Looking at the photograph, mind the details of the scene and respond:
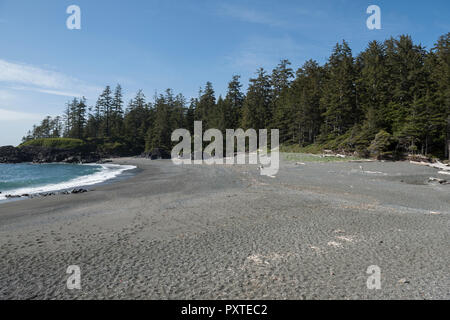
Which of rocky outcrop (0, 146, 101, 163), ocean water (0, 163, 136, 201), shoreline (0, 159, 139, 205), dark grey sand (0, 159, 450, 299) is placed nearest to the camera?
dark grey sand (0, 159, 450, 299)

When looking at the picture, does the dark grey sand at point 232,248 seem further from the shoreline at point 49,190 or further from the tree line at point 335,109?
the tree line at point 335,109

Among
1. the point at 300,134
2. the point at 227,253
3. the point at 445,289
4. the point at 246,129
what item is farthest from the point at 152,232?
the point at 246,129

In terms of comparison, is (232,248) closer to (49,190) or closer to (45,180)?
(49,190)

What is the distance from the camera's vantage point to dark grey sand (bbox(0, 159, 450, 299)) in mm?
5082

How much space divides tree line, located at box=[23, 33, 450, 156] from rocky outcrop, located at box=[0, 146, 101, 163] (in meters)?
13.9

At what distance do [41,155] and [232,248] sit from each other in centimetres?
7777

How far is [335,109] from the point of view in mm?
49344

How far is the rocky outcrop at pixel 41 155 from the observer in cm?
6291

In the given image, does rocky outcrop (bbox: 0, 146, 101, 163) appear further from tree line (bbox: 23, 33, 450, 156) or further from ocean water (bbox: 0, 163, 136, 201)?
ocean water (bbox: 0, 163, 136, 201)

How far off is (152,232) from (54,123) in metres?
115

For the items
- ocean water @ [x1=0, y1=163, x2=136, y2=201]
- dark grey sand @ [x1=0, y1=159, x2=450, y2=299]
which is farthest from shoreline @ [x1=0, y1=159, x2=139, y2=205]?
dark grey sand @ [x1=0, y1=159, x2=450, y2=299]

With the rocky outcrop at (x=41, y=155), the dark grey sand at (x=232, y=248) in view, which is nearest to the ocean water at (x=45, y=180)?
the dark grey sand at (x=232, y=248)

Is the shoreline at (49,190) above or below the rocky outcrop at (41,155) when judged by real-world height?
below

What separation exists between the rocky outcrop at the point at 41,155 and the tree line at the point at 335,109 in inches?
548
